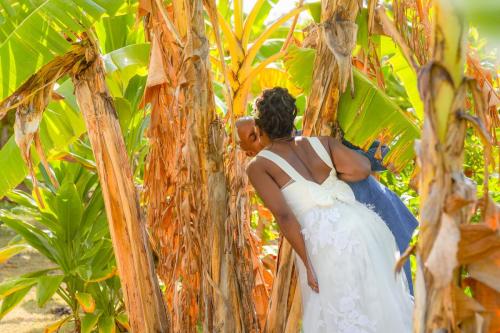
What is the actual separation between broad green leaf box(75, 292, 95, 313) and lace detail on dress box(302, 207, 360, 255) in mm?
2147

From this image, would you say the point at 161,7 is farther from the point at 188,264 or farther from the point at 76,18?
the point at 188,264

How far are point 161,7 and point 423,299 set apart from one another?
1.95m

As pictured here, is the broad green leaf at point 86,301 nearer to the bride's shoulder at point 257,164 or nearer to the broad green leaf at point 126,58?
the broad green leaf at point 126,58

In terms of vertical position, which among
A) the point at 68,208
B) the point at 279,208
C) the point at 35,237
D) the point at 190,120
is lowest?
the point at 35,237

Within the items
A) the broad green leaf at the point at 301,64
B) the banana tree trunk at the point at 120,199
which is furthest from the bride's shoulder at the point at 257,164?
the banana tree trunk at the point at 120,199

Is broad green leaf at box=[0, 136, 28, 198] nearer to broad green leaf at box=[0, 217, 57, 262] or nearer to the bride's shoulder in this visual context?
broad green leaf at box=[0, 217, 57, 262]

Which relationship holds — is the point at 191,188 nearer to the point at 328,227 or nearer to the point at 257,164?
the point at 257,164

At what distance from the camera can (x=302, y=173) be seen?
116 inches

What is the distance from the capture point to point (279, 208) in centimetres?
285

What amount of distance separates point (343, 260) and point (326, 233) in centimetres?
13

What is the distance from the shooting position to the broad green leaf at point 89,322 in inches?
182

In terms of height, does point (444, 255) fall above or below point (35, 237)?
above

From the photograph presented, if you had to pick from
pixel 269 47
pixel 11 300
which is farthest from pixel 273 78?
pixel 11 300

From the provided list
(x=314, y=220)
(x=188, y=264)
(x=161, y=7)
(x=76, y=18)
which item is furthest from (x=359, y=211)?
(x=76, y=18)
